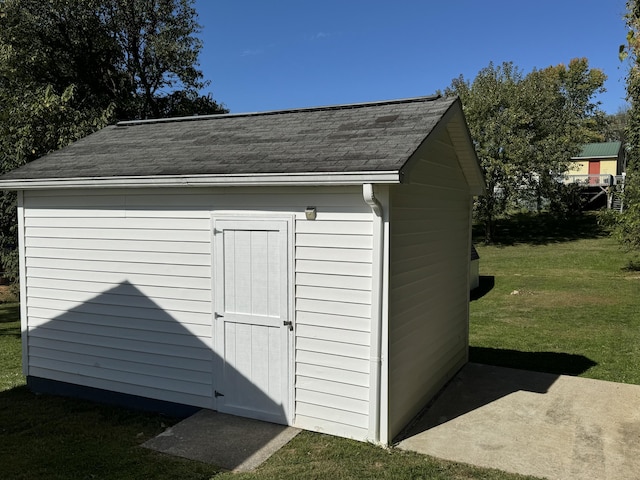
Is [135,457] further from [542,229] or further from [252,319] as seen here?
[542,229]

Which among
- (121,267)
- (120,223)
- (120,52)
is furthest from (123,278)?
(120,52)

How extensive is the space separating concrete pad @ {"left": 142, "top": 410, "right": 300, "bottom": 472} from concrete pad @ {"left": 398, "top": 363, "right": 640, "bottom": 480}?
1.33 meters

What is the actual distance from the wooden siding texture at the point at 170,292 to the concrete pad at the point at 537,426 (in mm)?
1099

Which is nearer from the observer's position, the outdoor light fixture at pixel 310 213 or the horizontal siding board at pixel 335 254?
the horizontal siding board at pixel 335 254

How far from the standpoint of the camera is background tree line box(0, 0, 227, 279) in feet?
55.2

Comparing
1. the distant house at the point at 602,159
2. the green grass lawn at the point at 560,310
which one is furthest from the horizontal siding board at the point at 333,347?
the distant house at the point at 602,159

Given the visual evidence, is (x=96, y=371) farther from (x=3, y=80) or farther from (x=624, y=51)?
(x=3, y=80)

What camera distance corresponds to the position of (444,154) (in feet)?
21.5

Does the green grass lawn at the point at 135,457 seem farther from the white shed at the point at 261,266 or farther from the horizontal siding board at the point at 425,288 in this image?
the horizontal siding board at the point at 425,288

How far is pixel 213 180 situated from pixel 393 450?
3205 mm

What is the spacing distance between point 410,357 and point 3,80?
15757mm

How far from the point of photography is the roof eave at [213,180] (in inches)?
179

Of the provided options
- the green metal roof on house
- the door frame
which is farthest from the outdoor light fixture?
the green metal roof on house

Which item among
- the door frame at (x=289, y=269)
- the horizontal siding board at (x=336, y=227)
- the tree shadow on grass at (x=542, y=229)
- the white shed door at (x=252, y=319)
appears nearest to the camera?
the horizontal siding board at (x=336, y=227)
